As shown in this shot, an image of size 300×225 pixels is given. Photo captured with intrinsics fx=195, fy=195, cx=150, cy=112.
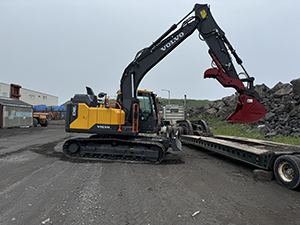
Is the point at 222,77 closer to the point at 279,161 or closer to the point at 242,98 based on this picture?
the point at 242,98

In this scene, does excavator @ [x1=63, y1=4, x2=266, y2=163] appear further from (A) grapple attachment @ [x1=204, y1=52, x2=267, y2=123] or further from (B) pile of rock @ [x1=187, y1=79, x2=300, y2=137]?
(B) pile of rock @ [x1=187, y1=79, x2=300, y2=137]

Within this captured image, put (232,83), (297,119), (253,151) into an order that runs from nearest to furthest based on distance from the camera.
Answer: (253,151), (232,83), (297,119)

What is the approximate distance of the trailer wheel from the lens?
3.81 meters

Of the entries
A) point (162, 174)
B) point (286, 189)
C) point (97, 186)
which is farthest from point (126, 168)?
point (286, 189)

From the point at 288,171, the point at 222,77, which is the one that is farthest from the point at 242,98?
the point at 288,171

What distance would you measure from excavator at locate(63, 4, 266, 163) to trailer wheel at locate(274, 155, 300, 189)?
2.16 m

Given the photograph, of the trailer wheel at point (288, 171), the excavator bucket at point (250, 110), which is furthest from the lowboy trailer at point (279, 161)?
the excavator bucket at point (250, 110)

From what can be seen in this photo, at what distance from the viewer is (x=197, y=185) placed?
430cm

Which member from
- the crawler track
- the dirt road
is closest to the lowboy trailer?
the dirt road

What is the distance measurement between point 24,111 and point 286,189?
75.8ft

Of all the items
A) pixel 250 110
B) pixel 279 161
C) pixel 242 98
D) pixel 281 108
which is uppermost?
pixel 281 108

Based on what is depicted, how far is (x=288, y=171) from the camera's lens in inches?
163

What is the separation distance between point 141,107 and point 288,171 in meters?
4.61

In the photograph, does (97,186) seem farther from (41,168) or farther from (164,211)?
(41,168)
